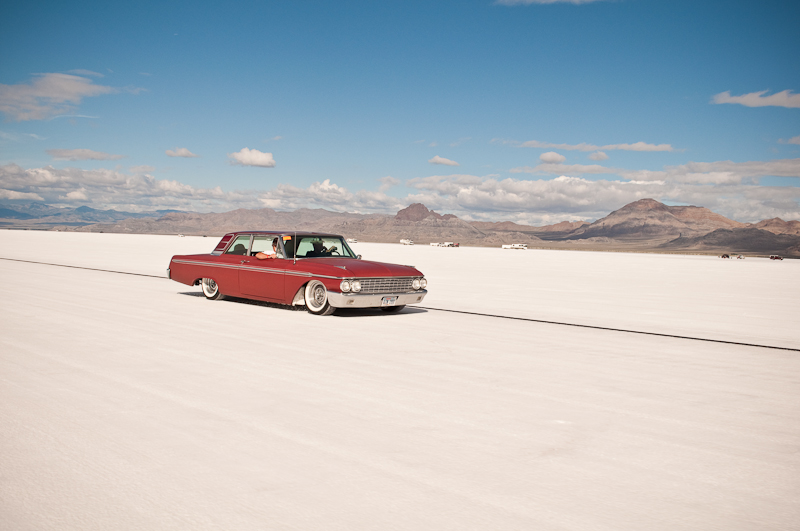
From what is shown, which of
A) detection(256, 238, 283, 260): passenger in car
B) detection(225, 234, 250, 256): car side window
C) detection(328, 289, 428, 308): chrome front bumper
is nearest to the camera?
detection(328, 289, 428, 308): chrome front bumper

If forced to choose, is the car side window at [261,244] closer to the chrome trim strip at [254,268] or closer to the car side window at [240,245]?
the car side window at [240,245]

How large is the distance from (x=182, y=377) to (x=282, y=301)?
227 inches

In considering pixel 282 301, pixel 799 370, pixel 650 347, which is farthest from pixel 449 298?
pixel 799 370

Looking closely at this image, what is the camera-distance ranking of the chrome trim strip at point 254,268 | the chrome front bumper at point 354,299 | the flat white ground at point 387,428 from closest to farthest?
1. the flat white ground at point 387,428
2. the chrome front bumper at point 354,299
3. the chrome trim strip at point 254,268

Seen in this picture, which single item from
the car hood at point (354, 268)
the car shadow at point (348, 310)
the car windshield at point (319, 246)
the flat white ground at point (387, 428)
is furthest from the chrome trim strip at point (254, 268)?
the flat white ground at point (387, 428)

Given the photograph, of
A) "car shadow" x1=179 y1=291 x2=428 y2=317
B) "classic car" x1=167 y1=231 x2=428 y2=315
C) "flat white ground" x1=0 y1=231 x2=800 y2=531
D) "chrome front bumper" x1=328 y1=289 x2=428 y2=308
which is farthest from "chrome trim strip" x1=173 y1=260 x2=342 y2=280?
"flat white ground" x1=0 y1=231 x2=800 y2=531

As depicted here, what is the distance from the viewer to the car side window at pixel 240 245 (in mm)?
13984

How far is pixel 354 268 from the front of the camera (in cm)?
1193

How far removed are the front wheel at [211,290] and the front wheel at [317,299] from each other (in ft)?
8.83

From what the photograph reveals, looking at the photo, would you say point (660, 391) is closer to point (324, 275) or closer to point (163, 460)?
point (163, 460)

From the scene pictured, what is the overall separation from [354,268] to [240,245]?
3.35 m

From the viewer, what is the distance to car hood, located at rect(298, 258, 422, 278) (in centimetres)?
1180

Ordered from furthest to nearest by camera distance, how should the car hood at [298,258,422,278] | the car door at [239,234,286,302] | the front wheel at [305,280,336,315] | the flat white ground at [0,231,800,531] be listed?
the car door at [239,234,286,302] < the front wheel at [305,280,336,315] < the car hood at [298,258,422,278] < the flat white ground at [0,231,800,531]

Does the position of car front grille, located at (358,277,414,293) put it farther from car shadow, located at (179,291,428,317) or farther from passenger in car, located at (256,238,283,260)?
passenger in car, located at (256,238,283,260)
